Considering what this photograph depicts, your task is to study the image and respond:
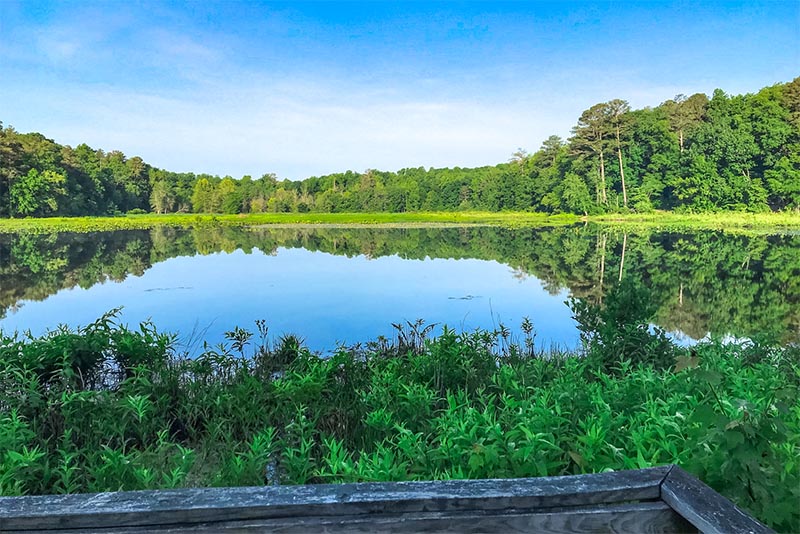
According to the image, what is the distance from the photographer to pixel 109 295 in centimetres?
1234

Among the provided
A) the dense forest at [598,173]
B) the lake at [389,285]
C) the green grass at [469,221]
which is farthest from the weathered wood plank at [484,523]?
the dense forest at [598,173]

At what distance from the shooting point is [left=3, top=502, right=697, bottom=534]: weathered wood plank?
1183 mm

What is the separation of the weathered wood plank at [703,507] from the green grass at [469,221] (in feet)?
114

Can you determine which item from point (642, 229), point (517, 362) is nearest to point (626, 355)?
point (517, 362)

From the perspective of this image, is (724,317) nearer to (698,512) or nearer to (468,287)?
(468,287)

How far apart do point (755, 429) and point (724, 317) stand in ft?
28.7

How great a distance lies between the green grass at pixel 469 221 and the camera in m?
31.8

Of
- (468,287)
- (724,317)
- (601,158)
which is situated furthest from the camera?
(601,158)

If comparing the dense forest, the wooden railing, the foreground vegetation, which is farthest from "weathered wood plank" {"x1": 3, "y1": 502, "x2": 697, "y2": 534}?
the dense forest

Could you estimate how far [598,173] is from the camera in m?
41.2

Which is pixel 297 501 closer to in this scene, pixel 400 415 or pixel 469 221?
pixel 400 415

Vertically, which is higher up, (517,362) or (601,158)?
(601,158)

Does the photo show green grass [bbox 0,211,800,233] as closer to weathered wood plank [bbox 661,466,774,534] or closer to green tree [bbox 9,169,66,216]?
green tree [bbox 9,169,66,216]

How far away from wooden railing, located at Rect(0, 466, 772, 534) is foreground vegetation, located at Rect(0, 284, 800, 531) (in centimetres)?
60
